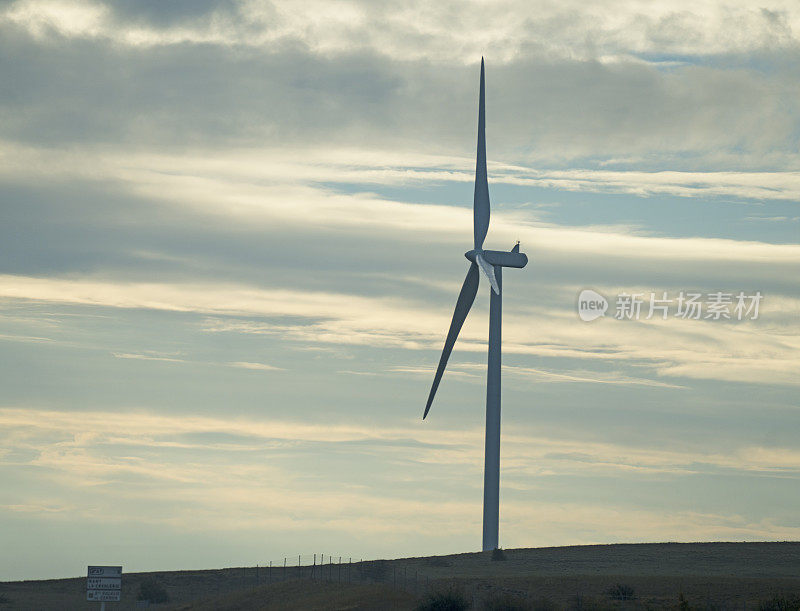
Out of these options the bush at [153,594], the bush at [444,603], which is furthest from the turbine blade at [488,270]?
the bush at [153,594]

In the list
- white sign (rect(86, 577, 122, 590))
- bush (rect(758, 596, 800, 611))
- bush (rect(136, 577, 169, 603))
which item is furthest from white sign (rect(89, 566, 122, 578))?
bush (rect(136, 577, 169, 603))

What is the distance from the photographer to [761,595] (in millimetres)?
76875

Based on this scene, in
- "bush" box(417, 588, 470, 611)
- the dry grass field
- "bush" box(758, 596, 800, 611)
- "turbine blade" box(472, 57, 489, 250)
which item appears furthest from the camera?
"turbine blade" box(472, 57, 489, 250)

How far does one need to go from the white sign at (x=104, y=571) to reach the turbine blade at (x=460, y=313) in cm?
3269

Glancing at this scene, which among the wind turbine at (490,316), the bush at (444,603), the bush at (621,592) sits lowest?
the bush at (444,603)

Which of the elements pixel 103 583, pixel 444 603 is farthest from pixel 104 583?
pixel 444 603

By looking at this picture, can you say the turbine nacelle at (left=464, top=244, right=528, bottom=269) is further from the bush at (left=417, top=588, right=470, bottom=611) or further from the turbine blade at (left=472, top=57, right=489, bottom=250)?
the bush at (left=417, top=588, right=470, bottom=611)

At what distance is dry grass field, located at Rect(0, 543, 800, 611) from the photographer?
7425cm

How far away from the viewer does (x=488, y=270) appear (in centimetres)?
8825

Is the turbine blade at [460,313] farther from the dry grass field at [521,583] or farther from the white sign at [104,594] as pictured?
the white sign at [104,594]

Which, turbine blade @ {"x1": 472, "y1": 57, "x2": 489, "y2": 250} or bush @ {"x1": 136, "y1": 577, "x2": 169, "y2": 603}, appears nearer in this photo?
turbine blade @ {"x1": 472, "y1": 57, "x2": 489, "y2": 250}

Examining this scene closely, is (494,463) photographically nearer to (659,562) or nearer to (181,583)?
(659,562)

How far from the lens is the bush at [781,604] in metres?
65.7

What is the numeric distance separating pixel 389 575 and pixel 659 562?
83.2ft
